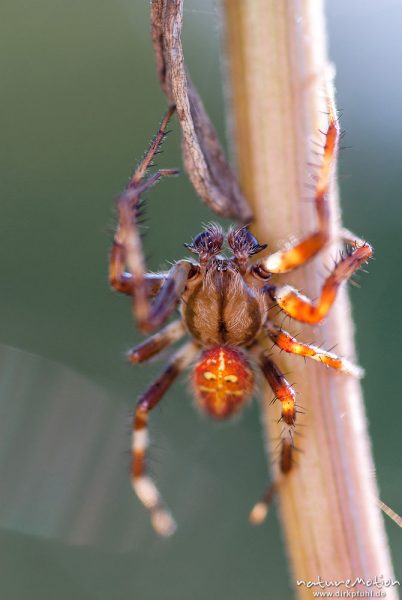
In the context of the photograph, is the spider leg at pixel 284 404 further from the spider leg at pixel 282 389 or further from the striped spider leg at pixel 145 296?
the striped spider leg at pixel 145 296

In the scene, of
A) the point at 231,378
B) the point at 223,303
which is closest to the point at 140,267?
the point at 223,303

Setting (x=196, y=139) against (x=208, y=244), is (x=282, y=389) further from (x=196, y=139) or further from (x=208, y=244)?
(x=196, y=139)

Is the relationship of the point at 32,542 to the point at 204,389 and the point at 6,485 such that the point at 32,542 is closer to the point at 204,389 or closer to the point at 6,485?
the point at 6,485

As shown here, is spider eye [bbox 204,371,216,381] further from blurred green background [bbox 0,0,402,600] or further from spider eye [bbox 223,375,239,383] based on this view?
blurred green background [bbox 0,0,402,600]

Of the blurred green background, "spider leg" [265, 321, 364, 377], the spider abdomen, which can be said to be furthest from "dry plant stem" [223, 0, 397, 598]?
the blurred green background

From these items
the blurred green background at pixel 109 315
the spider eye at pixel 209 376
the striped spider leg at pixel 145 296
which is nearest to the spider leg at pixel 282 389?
the spider eye at pixel 209 376
